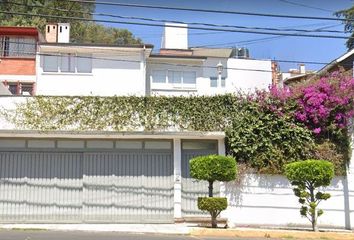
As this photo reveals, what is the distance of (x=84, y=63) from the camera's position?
31391 mm

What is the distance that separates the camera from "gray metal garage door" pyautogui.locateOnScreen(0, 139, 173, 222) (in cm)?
1903

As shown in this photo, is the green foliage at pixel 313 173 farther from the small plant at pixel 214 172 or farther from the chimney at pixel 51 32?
the chimney at pixel 51 32

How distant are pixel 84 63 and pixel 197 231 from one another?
17.9 m

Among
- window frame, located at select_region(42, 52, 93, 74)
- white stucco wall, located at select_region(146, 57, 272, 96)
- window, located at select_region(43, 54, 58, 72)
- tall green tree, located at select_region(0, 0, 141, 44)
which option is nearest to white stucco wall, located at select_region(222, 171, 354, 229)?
white stucco wall, located at select_region(146, 57, 272, 96)

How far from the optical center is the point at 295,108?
19516mm

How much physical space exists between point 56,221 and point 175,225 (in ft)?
13.7

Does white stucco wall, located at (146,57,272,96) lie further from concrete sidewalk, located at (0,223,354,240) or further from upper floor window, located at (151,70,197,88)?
concrete sidewalk, located at (0,223,354,240)

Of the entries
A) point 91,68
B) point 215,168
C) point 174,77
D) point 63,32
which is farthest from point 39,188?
point 63,32

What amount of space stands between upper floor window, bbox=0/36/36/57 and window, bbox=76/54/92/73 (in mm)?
3357

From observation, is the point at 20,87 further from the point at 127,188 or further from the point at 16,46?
the point at 127,188

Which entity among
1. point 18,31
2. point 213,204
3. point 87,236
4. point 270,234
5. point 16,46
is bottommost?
point 270,234

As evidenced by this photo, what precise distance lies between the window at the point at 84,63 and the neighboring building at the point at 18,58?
2.79 m

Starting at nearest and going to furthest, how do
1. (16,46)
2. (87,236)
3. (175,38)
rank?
(87,236)
(16,46)
(175,38)

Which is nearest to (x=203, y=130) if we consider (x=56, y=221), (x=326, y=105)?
(x=326, y=105)
